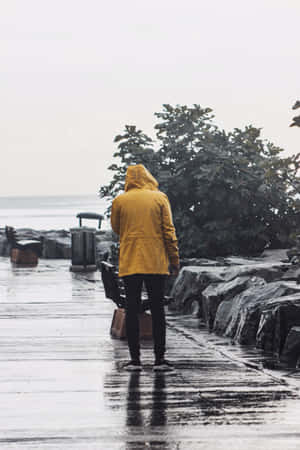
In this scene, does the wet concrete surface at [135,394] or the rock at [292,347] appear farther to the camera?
the rock at [292,347]

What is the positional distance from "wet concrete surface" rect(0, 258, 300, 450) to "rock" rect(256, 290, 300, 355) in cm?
16

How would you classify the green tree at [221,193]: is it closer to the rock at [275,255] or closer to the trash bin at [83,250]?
the rock at [275,255]

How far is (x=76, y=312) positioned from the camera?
12.6 m

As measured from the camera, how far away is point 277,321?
866 centimetres

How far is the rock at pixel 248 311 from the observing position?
373 inches

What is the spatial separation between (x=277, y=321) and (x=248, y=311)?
0.90 m

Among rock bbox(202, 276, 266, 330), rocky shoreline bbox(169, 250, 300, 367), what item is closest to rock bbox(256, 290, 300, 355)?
rocky shoreline bbox(169, 250, 300, 367)

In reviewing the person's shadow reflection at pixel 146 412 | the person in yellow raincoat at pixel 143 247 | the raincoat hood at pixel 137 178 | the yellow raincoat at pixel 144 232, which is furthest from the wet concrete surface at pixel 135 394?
the raincoat hood at pixel 137 178

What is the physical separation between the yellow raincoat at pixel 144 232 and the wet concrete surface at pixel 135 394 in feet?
2.90

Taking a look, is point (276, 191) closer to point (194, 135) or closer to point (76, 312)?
point (194, 135)

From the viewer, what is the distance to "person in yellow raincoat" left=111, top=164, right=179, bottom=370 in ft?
25.8

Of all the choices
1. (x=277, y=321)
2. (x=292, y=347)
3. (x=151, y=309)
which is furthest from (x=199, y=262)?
(x=151, y=309)

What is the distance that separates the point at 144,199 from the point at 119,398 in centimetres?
194

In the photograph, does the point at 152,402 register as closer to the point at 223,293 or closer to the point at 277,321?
the point at 277,321
